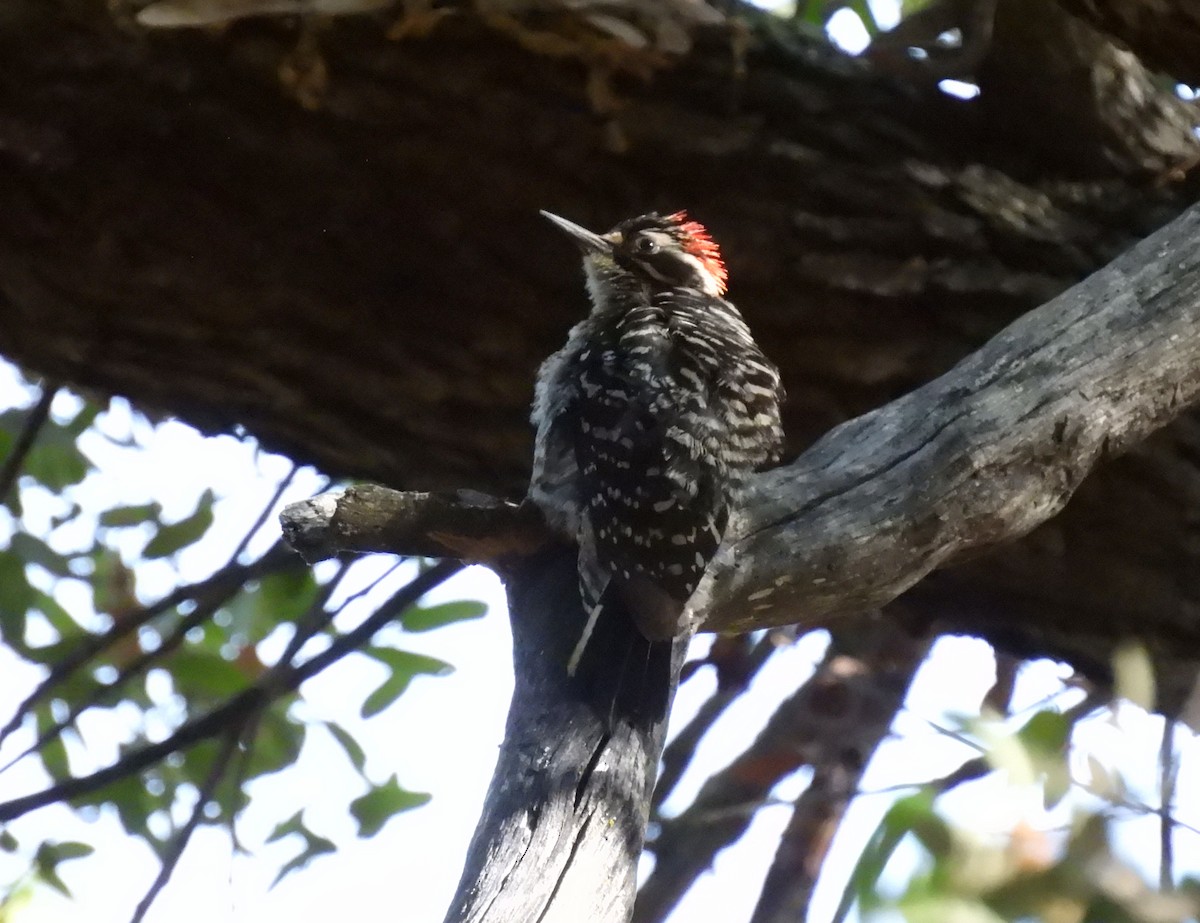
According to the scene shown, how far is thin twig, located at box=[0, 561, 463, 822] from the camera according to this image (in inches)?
111

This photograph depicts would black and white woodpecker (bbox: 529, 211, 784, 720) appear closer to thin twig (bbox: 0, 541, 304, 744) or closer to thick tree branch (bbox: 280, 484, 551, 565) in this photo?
thick tree branch (bbox: 280, 484, 551, 565)

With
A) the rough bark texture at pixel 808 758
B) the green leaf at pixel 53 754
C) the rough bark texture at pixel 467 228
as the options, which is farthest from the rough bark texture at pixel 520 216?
the green leaf at pixel 53 754

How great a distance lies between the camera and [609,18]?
8.02 feet

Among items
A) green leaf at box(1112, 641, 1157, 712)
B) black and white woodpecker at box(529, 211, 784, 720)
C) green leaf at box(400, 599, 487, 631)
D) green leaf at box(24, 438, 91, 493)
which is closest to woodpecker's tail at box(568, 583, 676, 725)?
black and white woodpecker at box(529, 211, 784, 720)

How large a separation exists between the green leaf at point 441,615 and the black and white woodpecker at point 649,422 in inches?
36.0

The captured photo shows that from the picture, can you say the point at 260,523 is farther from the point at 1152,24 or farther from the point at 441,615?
the point at 1152,24

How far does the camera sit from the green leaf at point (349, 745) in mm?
3197

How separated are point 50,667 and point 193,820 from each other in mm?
618

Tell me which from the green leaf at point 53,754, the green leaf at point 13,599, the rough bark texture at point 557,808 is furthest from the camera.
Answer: the green leaf at point 53,754

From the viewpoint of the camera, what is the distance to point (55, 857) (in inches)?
113

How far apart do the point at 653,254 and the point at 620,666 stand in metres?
1.16

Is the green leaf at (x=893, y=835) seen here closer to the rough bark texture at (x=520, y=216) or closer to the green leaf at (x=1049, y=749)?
the green leaf at (x=1049, y=749)

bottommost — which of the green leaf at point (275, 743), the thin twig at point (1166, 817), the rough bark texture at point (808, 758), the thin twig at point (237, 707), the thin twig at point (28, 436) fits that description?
the green leaf at point (275, 743)

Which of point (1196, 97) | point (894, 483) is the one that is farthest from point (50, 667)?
point (1196, 97)
